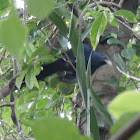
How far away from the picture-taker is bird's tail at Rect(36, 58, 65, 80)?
2.01 metres

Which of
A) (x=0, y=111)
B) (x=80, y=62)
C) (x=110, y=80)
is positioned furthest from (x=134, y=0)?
(x=80, y=62)

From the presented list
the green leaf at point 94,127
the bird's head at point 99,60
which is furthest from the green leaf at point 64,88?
the green leaf at point 94,127

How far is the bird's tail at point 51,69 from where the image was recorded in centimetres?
201

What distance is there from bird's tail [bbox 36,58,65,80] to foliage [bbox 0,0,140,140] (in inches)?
1.7

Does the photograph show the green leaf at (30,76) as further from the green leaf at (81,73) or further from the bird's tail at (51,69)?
the green leaf at (81,73)

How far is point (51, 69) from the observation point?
209 centimetres

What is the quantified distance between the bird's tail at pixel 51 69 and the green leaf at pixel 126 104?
1786 millimetres

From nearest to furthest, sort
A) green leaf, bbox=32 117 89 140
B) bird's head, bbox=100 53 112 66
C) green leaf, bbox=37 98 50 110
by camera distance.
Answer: green leaf, bbox=32 117 89 140 → bird's head, bbox=100 53 112 66 → green leaf, bbox=37 98 50 110

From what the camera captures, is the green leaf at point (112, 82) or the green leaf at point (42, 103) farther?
the green leaf at point (42, 103)

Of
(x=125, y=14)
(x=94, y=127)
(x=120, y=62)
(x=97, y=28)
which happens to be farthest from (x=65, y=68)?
(x=94, y=127)

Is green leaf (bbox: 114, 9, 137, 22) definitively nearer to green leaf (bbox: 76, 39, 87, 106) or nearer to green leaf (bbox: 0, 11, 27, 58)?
green leaf (bbox: 76, 39, 87, 106)

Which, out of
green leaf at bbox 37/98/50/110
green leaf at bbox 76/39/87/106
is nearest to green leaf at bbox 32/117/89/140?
green leaf at bbox 76/39/87/106

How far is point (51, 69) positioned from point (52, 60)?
398 mm

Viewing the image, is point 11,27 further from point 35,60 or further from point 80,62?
point 35,60
